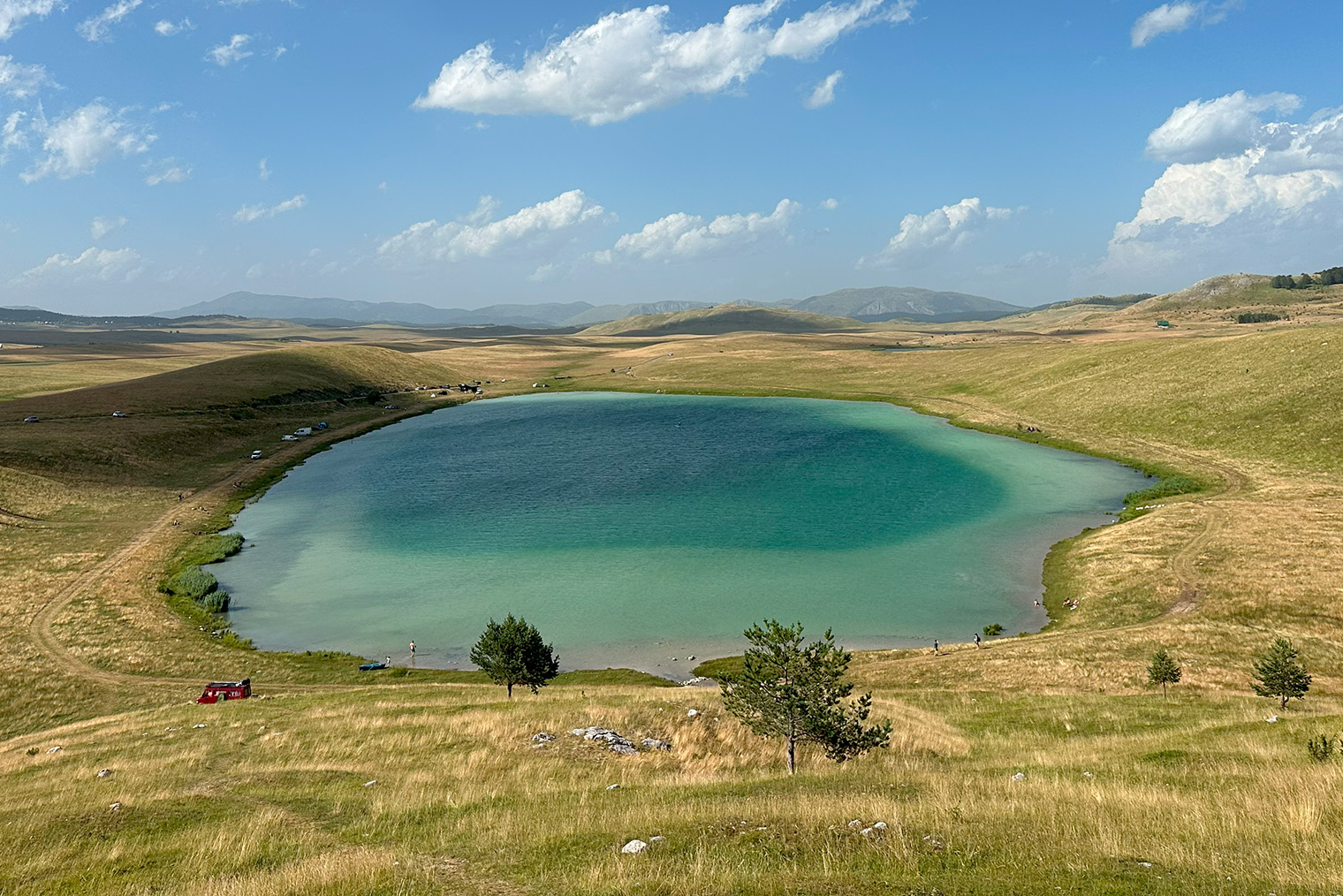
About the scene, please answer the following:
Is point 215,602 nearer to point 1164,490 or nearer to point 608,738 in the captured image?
point 608,738

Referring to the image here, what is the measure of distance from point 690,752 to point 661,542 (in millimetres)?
44270

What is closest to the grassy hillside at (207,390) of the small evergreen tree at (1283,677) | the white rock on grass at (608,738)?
the white rock on grass at (608,738)

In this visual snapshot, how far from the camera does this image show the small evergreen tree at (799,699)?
81.6 ft

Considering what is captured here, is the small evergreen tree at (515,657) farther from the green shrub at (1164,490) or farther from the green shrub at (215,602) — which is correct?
the green shrub at (1164,490)

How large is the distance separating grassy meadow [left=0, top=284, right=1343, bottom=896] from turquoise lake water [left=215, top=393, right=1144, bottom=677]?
18.1 feet

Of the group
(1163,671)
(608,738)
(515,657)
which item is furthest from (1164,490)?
(608,738)

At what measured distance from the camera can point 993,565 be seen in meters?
64.9

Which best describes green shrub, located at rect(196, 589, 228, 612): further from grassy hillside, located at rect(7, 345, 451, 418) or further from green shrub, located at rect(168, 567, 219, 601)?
grassy hillside, located at rect(7, 345, 451, 418)

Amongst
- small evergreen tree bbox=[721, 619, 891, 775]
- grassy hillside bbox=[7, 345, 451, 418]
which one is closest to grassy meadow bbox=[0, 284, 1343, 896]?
small evergreen tree bbox=[721, 619, 891, 775]

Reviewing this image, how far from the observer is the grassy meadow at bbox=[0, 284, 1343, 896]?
13945 millimetres

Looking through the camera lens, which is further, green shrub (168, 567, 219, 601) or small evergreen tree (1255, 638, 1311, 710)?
green shrub (168, 567, 219, 601)

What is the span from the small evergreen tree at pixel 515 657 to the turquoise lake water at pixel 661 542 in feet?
26.0

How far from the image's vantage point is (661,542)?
242 feet

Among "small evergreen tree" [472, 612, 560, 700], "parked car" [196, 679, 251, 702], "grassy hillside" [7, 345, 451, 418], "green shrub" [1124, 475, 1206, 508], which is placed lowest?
"parked car" [196, 679, 251, 702]
